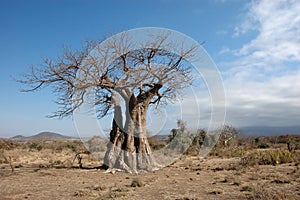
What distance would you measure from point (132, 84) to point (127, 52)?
1.61 metres

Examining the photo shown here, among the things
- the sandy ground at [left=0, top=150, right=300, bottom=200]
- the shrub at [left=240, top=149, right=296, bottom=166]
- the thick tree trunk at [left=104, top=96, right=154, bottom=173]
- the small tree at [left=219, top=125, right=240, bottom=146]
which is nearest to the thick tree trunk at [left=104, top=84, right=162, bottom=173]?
the thick tree trunk at [left=104, top=96, right=154, bottom=173]

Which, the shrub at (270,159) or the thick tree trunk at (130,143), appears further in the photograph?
the shrub at (270,159)

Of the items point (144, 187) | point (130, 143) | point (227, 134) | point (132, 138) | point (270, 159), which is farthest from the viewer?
point (227, 134)

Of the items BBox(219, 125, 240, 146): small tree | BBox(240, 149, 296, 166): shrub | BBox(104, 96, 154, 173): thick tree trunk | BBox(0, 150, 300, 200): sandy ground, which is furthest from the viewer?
BBox(219, 125, 240, 146): small tree

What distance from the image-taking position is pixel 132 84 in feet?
50.5


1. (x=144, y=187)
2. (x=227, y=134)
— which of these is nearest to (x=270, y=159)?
(x=144, y=187)

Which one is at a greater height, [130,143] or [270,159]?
[130,143]

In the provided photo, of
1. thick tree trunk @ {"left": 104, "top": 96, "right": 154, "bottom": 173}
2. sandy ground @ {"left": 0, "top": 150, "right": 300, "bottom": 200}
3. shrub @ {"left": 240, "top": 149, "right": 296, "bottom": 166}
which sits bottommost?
sandy ground @ {"left": 0, "top": 150, "right": 300, "bottom": 200}

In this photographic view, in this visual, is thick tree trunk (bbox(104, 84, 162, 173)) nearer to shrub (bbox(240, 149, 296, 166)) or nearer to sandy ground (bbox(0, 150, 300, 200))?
sandy ground (bbox(0, 150, 300, 200))

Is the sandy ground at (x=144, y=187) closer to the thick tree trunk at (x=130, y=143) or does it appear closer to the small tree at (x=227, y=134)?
the thick tree trunk at (x=130, y=143)

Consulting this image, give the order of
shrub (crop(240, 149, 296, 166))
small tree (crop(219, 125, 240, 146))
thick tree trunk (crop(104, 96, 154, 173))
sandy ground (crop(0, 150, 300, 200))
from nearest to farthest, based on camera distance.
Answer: sandy ground (crop(0, 150, 300, 200)), thick tree trunk (crop(104, 96, 154, 173)), shrub (crop(240, 149, 296, 166)), small tree (crop(219, 125, 240, 146))

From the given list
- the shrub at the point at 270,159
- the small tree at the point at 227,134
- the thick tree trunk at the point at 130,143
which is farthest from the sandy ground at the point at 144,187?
the small tree at the point at 227,134

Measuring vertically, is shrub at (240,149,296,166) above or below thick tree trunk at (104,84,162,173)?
below

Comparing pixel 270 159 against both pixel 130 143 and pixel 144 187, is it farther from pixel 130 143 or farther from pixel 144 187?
pixel 144 187
